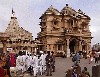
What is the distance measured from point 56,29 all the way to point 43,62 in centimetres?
3739

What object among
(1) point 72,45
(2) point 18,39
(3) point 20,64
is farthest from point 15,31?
(3) point 20,64

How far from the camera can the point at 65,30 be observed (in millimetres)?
55000

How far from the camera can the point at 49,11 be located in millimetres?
57562

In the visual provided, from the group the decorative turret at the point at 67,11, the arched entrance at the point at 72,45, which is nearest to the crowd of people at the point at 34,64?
the arched entrance at the point at 72,45

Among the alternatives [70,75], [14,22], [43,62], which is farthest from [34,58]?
[14,22]

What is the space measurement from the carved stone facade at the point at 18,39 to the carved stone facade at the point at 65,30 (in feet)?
7.22

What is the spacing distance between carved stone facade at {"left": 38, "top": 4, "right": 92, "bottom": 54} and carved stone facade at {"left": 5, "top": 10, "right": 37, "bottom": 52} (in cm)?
220

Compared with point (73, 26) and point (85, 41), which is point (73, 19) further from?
point (85, 41)

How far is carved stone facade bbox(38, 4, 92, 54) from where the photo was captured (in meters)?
54.2

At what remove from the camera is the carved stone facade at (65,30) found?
178 ft

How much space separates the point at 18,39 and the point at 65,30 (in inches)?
346

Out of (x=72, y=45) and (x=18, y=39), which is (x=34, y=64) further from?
(x=72, y=45)

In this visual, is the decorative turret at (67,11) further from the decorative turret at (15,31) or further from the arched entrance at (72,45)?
the decorative turret at (15,31)

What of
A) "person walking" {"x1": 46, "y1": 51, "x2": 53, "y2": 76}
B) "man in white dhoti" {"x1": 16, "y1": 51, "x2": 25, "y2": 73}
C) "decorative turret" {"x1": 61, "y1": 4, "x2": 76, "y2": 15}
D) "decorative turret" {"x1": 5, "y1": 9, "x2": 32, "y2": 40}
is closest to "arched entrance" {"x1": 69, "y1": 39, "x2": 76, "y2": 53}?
"decorative turret" {"x1": 61, "y1": 4, "x2": 76, "y2": 15}
